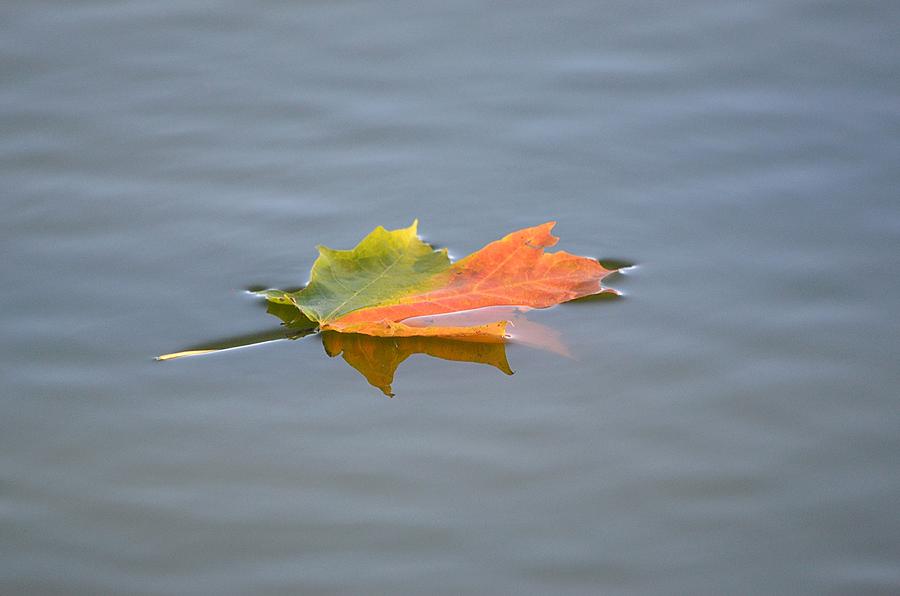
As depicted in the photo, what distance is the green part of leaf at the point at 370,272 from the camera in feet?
5.01

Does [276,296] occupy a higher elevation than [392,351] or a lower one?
higher

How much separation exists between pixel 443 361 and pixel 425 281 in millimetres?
135

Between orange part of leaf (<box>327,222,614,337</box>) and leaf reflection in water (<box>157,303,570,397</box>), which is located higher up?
orange part of leaf (<box>327,222,614,337</box>)

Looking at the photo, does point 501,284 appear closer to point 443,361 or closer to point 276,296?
point 443,361

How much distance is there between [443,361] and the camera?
147 cm

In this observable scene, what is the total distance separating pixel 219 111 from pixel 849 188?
1.19m

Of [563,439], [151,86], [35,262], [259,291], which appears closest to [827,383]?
[563,439]

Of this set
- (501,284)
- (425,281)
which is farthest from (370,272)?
(501,284)

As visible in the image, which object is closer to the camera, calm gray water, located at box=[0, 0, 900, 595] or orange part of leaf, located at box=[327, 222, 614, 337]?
calm gray water, located at box=[0, 0, 900, 595]

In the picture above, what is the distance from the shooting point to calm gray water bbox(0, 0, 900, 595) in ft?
3.78

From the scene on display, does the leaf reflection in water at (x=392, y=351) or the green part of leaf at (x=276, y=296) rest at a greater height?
the green part of leaf at (x=276, y=296)

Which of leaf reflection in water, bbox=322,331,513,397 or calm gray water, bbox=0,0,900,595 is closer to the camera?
calm gray water, bbox=0,0,900,595

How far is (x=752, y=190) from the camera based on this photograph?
1.89 metres

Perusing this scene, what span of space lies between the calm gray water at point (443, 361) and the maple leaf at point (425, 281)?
5cm
